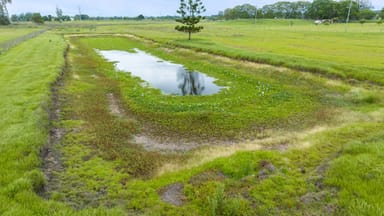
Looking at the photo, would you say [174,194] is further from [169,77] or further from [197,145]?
[169,77]

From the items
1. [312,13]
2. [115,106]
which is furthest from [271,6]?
[115,106]

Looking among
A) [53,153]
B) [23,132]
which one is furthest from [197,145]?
[23,132]

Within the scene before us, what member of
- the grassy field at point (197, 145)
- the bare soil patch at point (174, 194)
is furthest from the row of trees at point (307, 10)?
the bare soil patch at point (174, 194)

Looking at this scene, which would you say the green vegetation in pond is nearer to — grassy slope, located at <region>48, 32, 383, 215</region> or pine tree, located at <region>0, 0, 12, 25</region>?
grassy slope, located at <region>48, 32, 383, 215</region>

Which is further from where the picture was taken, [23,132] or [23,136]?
[23,132]

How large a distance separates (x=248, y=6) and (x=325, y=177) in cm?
17494

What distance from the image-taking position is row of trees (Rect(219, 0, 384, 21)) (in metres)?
116

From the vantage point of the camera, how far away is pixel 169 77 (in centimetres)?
2597

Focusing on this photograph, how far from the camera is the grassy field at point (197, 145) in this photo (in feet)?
A: 23.5

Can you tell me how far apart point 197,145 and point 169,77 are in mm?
15012

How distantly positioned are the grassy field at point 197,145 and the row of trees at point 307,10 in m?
109

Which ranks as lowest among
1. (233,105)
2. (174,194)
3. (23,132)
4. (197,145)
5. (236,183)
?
(197,145)

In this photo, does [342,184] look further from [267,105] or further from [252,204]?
[267,105]

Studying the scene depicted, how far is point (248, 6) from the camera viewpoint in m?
168
